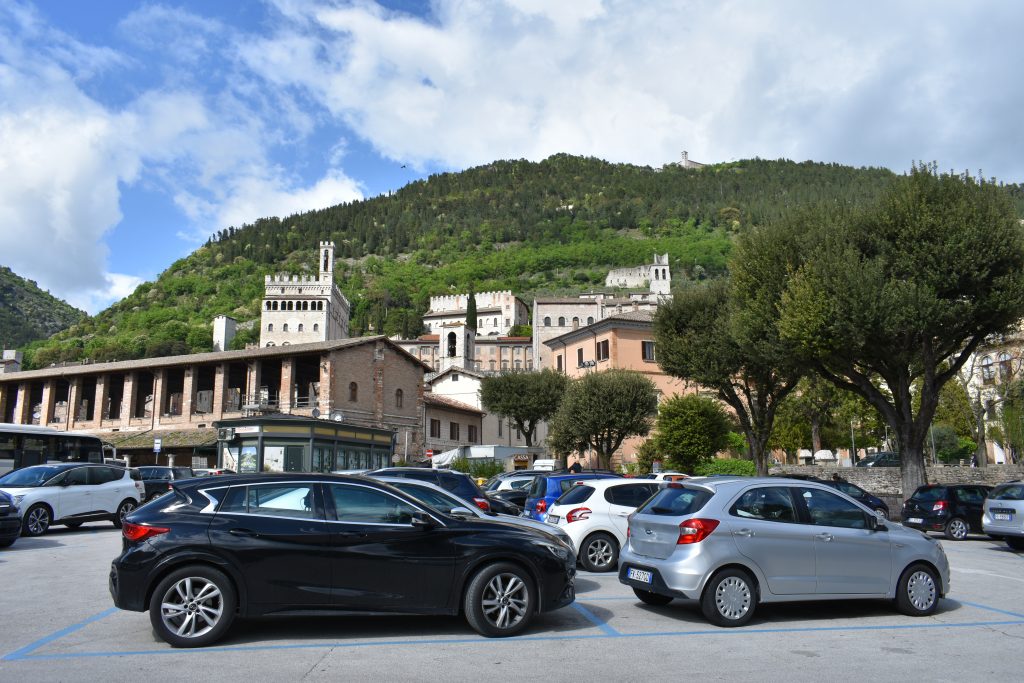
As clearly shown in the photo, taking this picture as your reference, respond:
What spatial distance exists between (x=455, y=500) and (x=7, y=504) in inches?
368

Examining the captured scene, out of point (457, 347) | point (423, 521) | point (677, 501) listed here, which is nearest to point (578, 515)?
point (677, 501)

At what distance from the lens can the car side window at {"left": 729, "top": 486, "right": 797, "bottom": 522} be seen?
8.34m

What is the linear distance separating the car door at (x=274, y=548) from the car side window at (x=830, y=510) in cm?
539

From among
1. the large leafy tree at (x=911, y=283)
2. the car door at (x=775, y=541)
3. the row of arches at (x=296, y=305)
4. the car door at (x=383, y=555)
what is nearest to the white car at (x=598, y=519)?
the car door at (x=775, y=541)

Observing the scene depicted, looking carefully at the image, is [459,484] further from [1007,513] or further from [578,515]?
[1007,513]

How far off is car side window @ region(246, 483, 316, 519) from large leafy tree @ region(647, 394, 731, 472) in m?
34.3

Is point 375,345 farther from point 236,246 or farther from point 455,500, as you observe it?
point 236,246

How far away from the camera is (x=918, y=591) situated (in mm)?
8914

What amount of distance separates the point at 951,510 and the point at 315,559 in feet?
59.7

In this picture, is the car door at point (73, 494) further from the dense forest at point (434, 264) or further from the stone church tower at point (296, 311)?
the stone church tower at point (296, 311)

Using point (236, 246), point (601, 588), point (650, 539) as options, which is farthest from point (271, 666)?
point (236, 246)

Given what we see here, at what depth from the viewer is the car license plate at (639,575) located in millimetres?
8438

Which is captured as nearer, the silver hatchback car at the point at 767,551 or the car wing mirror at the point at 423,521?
the car wing mirror at the point at 423,521

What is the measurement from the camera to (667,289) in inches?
5925
